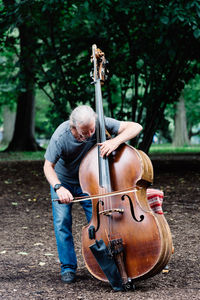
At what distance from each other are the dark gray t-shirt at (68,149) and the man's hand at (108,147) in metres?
0.25

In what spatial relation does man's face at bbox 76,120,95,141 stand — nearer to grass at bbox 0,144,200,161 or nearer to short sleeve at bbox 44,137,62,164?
short sleeve at bbox 44,137,62,164

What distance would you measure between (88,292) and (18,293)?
584 mm

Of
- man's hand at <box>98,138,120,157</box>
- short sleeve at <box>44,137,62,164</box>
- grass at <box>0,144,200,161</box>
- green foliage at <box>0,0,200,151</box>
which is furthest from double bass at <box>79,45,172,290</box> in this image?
grass at <box>0,144,200,161</box>

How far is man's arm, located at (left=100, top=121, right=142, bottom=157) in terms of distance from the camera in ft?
12.1

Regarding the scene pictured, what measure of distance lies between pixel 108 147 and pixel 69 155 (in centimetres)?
46

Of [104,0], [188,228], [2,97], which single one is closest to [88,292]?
[188,228]

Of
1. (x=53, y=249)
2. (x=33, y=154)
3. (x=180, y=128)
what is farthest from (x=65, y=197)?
(x=180, y=128)

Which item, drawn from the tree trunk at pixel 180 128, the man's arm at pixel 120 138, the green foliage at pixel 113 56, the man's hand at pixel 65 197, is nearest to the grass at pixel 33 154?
the green foliage at pixel 113 56

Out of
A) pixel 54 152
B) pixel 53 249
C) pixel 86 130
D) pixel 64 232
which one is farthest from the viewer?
pixel 53 249

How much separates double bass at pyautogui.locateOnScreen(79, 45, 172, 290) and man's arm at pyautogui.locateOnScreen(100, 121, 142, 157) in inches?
2.4

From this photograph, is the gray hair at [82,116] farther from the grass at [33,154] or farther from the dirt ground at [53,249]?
the grass at [33,154]

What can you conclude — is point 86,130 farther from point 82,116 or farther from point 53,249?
point 53,249

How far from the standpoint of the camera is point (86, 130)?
12.2 ft

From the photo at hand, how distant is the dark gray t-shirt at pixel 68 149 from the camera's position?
389 centimetres
